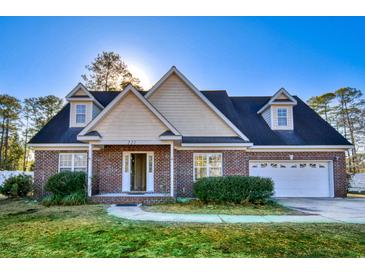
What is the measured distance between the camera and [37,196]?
45.1 feet

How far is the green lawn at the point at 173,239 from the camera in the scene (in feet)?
15.6

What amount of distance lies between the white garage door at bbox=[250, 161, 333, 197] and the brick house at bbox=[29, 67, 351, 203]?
55mm

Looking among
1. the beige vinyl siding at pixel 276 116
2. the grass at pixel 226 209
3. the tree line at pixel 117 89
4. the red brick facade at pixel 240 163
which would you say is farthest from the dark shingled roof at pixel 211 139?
the tree line at pixel 117 89

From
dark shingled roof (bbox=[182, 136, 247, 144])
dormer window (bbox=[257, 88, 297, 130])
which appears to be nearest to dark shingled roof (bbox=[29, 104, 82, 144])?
dark shingled roof (bbox=[182, 136, 247, 144])

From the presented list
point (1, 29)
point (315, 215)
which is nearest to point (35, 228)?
point (1, 29)

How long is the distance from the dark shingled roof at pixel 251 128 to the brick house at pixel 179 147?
63 mm

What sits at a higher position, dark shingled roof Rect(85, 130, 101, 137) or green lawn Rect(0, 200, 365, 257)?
dark shingled roof Rect(85, 130, 101, 137)

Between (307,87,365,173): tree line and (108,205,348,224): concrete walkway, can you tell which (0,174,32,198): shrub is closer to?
(108,205,348,224): concrete walkway

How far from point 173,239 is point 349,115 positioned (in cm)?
2772

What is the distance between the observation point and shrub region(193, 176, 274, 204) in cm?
1083

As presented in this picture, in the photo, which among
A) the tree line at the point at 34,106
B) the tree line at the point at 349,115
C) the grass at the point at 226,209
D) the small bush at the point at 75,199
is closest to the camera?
the grass at the point at 226,209

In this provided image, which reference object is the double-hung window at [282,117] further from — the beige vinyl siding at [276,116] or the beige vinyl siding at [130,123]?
the beige vinyl siding at [130,123]

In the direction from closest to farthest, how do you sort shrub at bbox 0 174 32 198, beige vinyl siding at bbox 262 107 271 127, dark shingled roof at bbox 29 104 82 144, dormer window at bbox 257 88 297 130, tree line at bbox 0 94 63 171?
dark shingled roof at bbox 29 104 82 144 → shrub at bbox 0 174 32 198 → dormer window at bbox 257 88 297 130 → beige vinyl siding at bbox 262 107 271 127 → tree line at bbox 0 94 63 171

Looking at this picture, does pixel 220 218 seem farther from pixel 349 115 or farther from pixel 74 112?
pixel 349 115
